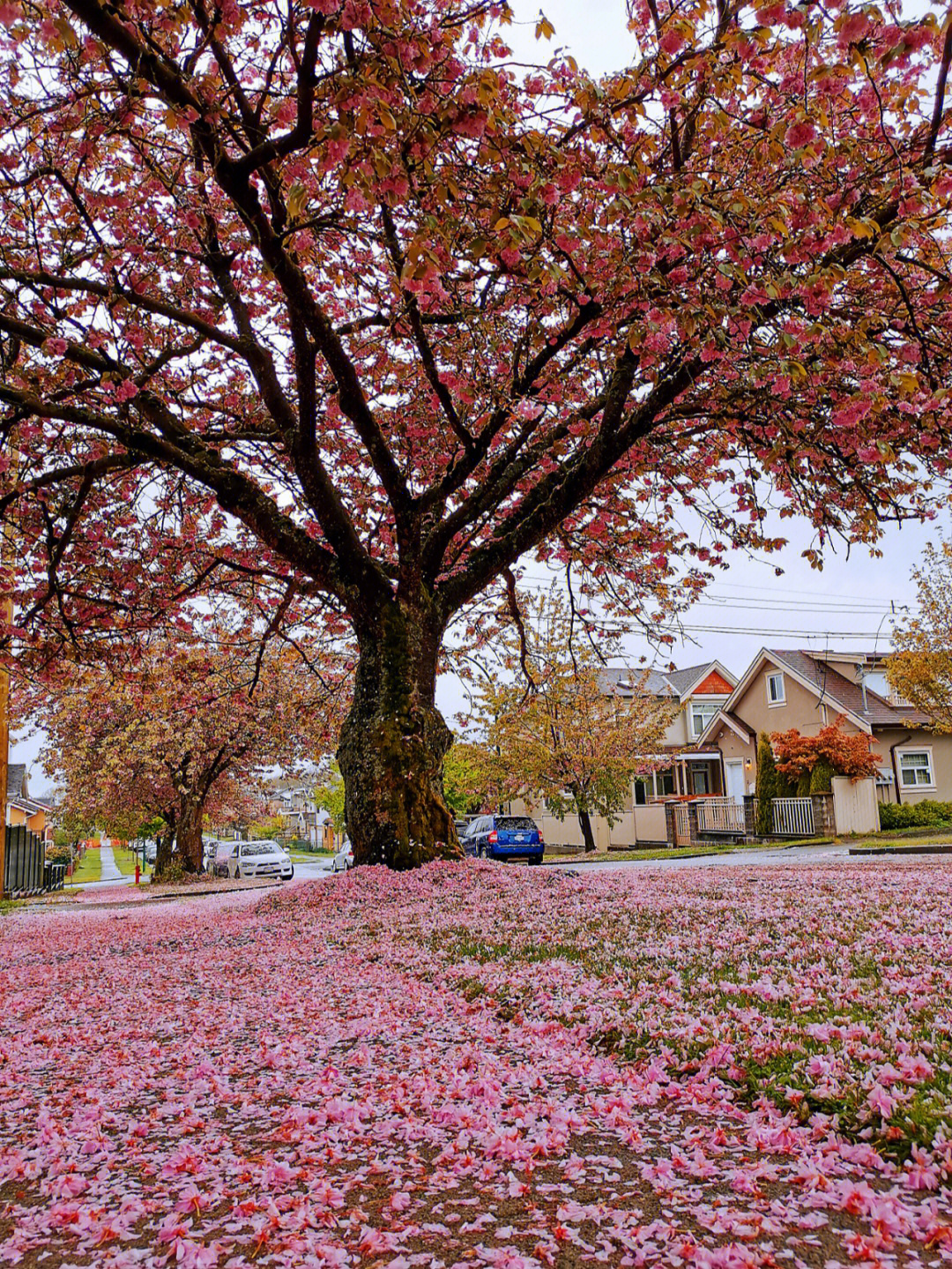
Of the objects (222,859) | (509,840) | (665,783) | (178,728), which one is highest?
(178,728)

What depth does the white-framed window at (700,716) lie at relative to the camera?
137ft

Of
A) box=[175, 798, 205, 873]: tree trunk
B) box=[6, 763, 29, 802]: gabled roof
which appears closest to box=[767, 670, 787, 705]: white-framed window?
box=[175, 798, 205, 873]: tree trunk

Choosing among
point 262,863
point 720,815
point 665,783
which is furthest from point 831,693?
point 262,863

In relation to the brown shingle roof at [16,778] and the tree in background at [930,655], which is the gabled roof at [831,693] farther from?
the brown shingle roof at [16,778]

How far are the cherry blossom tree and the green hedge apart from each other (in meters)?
20.5

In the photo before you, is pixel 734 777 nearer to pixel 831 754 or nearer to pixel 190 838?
pixel 831 754

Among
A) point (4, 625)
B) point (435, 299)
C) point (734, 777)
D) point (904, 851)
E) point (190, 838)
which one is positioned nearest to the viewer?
point (435, 299)

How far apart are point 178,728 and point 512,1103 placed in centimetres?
2253

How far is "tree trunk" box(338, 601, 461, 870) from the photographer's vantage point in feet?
32.7

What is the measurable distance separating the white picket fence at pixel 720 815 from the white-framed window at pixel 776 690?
4.43m

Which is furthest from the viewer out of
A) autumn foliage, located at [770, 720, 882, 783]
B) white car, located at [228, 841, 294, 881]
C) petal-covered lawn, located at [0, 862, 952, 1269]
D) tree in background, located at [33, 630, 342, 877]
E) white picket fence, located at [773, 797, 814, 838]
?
white car, located at [228, 841, 294, 881]

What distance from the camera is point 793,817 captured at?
94.8 ft

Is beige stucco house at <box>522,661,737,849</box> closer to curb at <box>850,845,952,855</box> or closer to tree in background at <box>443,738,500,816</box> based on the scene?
tree in background at <box>443,738,500,816</box>

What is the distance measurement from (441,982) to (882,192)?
255 inches
